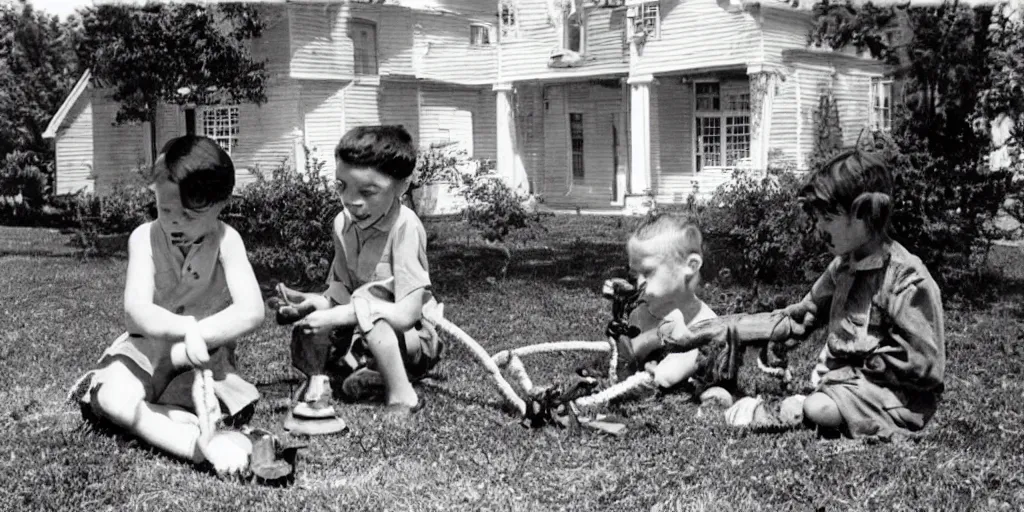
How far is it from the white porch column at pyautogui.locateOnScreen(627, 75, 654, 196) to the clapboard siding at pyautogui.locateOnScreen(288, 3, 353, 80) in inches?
286

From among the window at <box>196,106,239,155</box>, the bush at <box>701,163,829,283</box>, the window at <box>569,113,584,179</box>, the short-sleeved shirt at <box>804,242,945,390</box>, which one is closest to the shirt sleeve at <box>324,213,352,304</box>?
the short-sleeved shirt at <box>804,242,945,390</box>

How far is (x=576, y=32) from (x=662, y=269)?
22563 millimetres

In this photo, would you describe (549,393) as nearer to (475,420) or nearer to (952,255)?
(475,420)

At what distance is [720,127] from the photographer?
990 inches

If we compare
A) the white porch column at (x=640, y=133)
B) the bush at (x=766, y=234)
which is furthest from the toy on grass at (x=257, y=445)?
the white porch column at (x=640, y=133)

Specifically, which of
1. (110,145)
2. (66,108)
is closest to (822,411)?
(110,145)

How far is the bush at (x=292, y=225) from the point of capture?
38.4 ft

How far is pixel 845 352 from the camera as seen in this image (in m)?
4.62

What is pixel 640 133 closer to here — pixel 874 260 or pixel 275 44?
pixel 275 44

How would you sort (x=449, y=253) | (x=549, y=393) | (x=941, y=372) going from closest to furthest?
1. (x=941, y=372)
2. (x=549, y=393)
3. (x=449, y=253)

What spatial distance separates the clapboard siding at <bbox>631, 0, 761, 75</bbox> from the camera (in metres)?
22.8

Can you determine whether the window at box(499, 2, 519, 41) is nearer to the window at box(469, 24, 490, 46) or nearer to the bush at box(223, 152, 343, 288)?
the window at box(469, 24, 490, 46)

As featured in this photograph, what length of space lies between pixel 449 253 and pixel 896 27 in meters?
7.05

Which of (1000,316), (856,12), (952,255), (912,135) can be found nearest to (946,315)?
(1000,316)
